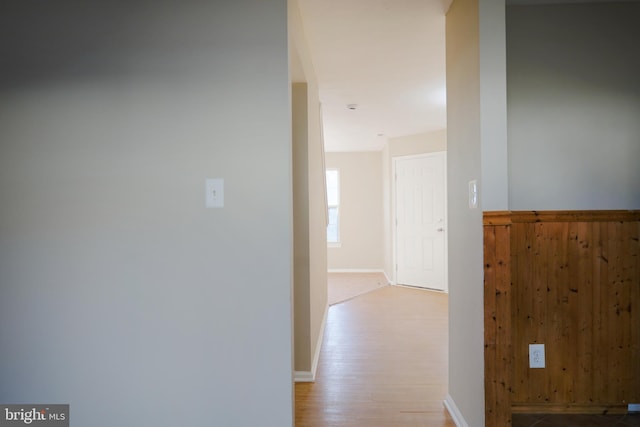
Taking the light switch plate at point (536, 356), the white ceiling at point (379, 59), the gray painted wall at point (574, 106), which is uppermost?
the white ceiling at point (379, 59)

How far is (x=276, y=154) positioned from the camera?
154 centimetres

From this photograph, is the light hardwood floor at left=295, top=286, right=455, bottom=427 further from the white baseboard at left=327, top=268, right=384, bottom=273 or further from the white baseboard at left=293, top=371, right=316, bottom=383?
the white baseboard at left=327, top=268, right=384, bottom=273

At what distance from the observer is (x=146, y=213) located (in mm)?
1568

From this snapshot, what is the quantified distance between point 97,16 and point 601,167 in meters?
2.79

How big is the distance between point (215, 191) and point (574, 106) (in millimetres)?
2136

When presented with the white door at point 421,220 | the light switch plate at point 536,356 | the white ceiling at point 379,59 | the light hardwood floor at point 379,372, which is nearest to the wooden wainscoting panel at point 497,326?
the light hardwood floor at point 379,372

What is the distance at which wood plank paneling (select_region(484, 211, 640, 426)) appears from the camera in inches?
82.6

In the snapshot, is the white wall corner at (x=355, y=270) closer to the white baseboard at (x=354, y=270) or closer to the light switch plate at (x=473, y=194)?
the white baseboard at (x=354, y=270)

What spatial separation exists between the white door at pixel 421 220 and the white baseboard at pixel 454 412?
3474 mm

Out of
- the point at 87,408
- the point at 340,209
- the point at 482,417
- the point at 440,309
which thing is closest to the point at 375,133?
the point at 340,209

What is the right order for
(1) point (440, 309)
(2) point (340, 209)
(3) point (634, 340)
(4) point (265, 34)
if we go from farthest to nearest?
(2) point (340, 209) → (1) point (440, 309) → (3) point (634, 340) → (4) point (265, 34)

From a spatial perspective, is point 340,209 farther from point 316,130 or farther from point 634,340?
point 634,340

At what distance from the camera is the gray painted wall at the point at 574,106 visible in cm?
213

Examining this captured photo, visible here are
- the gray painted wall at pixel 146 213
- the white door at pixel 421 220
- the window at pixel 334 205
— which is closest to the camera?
the gray painted wall at pixel 146 213
